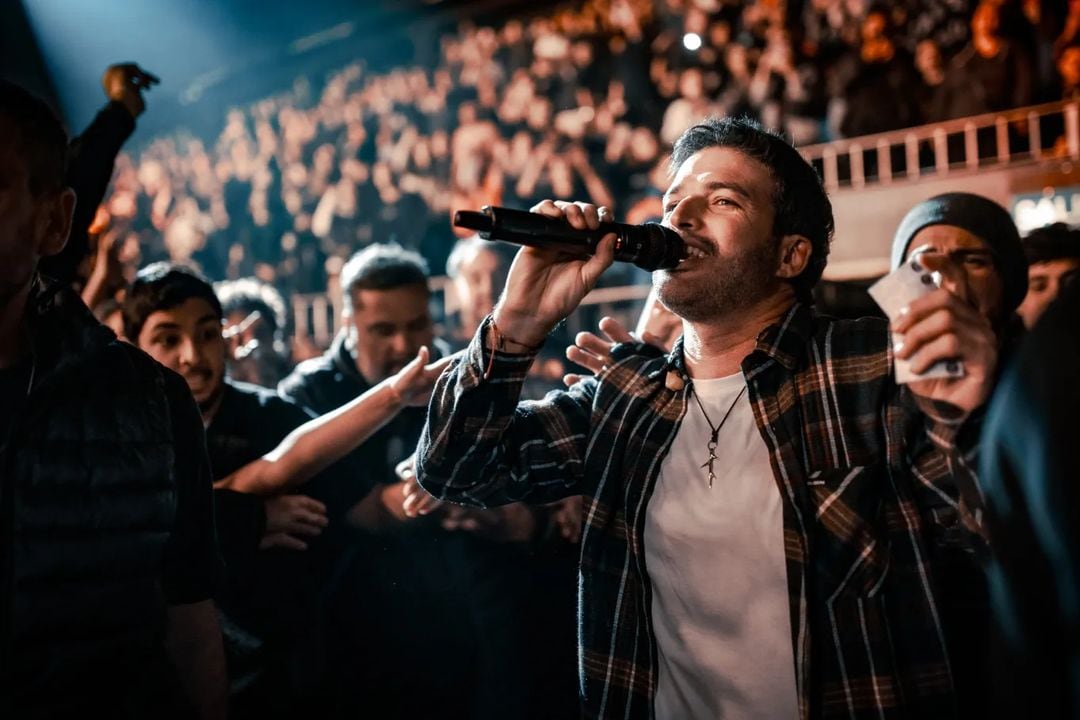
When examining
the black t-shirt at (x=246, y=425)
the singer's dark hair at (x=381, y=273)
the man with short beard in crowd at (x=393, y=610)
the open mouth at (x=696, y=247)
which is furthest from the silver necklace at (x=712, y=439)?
the singer's dark hair at (x=381, y=273)

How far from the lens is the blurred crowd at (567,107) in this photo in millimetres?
6695

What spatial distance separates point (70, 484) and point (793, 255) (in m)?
1.57

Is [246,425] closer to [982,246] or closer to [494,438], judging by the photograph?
[494,438]

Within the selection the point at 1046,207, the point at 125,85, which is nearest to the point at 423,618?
the point at 125,85

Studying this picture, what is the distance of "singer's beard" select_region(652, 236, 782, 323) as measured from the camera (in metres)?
1.89

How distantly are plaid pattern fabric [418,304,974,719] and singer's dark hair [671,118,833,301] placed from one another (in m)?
0.20

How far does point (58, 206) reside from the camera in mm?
1781

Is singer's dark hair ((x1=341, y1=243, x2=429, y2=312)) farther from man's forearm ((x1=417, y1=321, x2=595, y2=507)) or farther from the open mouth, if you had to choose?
the open mouth

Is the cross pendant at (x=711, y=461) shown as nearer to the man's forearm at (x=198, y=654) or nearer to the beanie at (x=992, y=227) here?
the man's forearm at (x=198, y=654)

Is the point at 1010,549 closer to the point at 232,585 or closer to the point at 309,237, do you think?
the point at 232,585

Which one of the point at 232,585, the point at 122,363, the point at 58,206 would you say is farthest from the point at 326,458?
the point at 58,206

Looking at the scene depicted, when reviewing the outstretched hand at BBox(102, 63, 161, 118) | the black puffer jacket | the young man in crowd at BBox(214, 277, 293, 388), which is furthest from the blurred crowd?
the black puffer jacket

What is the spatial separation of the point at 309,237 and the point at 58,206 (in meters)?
8.30

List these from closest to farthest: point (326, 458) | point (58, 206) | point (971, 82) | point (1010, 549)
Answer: point (1010, 549) → point (58, 206) → point (326, 458) → point (971, 82)
